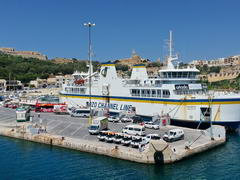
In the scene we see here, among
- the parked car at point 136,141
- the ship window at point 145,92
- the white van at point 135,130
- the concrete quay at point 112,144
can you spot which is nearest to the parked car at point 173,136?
the concrete quay at point 112,144

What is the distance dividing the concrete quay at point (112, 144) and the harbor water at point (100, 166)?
2.00 ft

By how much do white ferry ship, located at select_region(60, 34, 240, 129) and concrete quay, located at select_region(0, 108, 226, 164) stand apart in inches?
147

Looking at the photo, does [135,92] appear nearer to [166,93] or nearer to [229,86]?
[166,93]

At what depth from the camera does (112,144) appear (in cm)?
2817

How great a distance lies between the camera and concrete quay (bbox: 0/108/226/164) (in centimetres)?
2395

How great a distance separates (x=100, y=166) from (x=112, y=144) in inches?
169

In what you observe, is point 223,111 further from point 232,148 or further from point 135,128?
point 135,128

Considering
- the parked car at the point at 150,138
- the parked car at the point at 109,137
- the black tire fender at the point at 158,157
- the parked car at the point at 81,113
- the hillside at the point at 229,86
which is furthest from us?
the hillside at the point at 229,86

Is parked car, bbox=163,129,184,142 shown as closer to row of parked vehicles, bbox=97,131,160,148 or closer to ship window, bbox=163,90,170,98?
row of parked vehicles, bbox=97,131,160,148

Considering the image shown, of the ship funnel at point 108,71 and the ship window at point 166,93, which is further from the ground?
the ship funnel at point 108,71

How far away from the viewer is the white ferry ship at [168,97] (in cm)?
3494

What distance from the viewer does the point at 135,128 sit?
3108cm

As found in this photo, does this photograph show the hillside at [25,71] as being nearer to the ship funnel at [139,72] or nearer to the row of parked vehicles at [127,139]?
the ship funnel at [139,72]

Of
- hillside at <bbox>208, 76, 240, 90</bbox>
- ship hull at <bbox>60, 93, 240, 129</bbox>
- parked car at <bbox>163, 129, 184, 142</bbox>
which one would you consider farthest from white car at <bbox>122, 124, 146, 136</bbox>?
hillside at <bbox>208, 76, 240, 90</bbox>
